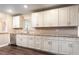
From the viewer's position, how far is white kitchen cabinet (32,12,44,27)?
207 cm

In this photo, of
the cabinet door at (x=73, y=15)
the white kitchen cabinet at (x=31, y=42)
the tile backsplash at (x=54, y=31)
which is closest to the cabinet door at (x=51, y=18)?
the tile backsplash at (x=54, y=31)

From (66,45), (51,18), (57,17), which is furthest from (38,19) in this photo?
(66,45)

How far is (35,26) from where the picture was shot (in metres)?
2.09

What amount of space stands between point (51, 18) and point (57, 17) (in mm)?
115

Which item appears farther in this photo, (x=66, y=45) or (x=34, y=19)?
(x=34, y=19)

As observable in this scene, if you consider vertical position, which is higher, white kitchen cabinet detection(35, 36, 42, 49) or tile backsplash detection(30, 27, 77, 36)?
tile backsplash detection(30, 27, 77, 36)

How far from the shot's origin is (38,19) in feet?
6.93

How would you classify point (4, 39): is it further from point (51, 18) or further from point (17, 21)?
point (51, 18)

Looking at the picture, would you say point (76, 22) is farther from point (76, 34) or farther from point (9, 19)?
point (9, 19)

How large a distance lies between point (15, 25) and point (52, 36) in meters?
0.74

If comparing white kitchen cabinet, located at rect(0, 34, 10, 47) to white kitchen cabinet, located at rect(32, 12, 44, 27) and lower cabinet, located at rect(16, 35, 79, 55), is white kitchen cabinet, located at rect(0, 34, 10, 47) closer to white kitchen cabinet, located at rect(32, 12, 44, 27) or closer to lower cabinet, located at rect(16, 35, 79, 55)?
lower cabinet, located at rect(16, 35, 79, 55)

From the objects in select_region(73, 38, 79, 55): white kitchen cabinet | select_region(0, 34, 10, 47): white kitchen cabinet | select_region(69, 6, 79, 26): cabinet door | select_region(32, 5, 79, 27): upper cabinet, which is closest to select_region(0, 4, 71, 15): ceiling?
select_region(32, 5, 79, 27): upper cabinet
